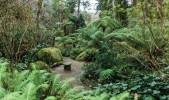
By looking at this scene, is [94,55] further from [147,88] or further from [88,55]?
[147,88]

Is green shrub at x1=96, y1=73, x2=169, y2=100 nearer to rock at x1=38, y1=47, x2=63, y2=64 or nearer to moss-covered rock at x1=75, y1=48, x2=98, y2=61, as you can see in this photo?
rock at x1=38, y1=47, x2=63, y2=64

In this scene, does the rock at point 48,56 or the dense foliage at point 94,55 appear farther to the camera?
the rock at point 48,56

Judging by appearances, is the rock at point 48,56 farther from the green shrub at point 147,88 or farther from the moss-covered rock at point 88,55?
the green shrub at point 147,88

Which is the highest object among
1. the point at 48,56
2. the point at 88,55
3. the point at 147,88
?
the point at 147,88

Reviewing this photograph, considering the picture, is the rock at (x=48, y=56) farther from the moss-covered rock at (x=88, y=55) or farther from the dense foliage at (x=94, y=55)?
the moss-covered rock at (x=88, y=55)

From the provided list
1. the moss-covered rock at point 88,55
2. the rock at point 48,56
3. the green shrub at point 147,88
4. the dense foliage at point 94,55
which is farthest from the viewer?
the moss-covered rock at point 88,55

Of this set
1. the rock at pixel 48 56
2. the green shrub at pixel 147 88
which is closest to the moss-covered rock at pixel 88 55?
the rock at pixel 48 56

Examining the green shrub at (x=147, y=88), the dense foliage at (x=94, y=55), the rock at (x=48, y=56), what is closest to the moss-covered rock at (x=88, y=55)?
the dense foliage at (x=94, y=55)

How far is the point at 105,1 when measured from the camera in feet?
56.5

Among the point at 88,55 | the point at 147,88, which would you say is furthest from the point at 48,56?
the point at 147,88

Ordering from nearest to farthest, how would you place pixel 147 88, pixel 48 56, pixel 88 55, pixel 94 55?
pixel 147 88
pixel 48 56
pixel 94 55
pixel 88 55

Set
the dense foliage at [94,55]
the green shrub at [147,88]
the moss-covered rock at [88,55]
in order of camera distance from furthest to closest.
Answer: the moss-covered rock at [88,55] → the green shrub at [147,88] → the dense foliage at [94,55]

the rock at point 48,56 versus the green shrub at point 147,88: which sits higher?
the green shrub at point 147,88

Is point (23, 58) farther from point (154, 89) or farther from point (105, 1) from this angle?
point (105, 1)
